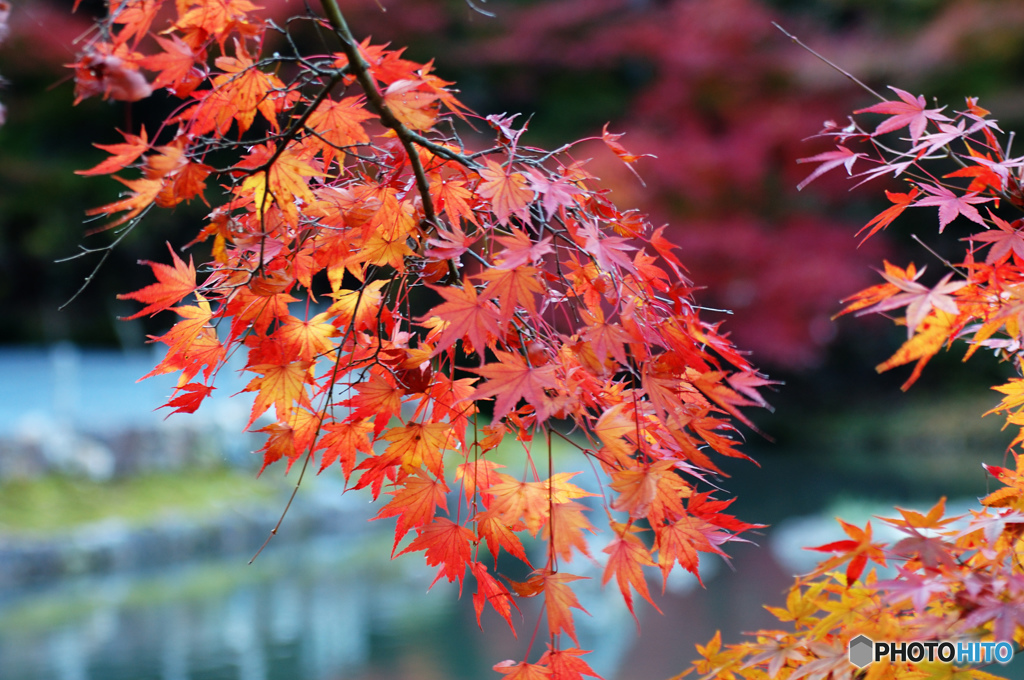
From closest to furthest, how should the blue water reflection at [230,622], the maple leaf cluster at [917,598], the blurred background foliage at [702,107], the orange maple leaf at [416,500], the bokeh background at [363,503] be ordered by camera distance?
the maple leaf cluster at [917,598]
the orange maple leaf at [416,500]
the blue water reflection at [230,622]
the bokeh background at [363,503]
the blurred background foliage at [702,107]

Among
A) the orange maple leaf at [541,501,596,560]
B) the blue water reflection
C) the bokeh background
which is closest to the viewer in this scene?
the orange maple leaf at [541,501,596,560]

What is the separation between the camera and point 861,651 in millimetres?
890

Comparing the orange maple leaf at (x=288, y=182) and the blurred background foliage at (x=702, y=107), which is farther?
the blurred background foliage at (x=702, y=107)

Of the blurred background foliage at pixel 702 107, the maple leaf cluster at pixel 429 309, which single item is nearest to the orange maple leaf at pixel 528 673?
the maple leaf cluster at pixel 429 309

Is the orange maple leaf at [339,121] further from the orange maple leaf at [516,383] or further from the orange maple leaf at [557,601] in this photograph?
the orange maple leaf at [557,601]

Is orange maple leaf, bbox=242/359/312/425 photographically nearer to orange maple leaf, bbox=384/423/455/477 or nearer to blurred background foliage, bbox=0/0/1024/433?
orange maple leaf, bbox=384/423/455/477

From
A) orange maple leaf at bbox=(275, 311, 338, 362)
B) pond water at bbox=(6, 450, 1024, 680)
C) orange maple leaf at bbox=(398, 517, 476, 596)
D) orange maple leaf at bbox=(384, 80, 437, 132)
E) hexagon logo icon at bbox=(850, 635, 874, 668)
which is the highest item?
orange maple leaf at bbox=(384, 80, 437, 132)

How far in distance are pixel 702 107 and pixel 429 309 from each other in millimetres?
6625

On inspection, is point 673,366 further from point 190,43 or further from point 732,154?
point 732,154

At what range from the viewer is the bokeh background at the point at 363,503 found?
3184 millimetres

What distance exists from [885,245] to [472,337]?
7.59 meters

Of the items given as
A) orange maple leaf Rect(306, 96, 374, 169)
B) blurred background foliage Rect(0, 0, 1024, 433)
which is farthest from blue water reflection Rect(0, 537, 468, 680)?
blurred background foliage Rect(0, 0, 1024, 433)

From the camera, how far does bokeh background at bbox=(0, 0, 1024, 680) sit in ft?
10.4

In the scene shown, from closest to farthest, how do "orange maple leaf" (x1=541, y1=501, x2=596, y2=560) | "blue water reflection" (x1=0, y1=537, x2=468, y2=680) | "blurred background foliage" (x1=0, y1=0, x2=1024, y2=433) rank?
"orange maple leaf" (x1=541, y1=501, x2=596, y2=560), "blue water reflection" (x1=0, y1=537, x2=468, y2=680), "blurred background foliage" (x1=0, y1=0, x2=1024, y2=433)
